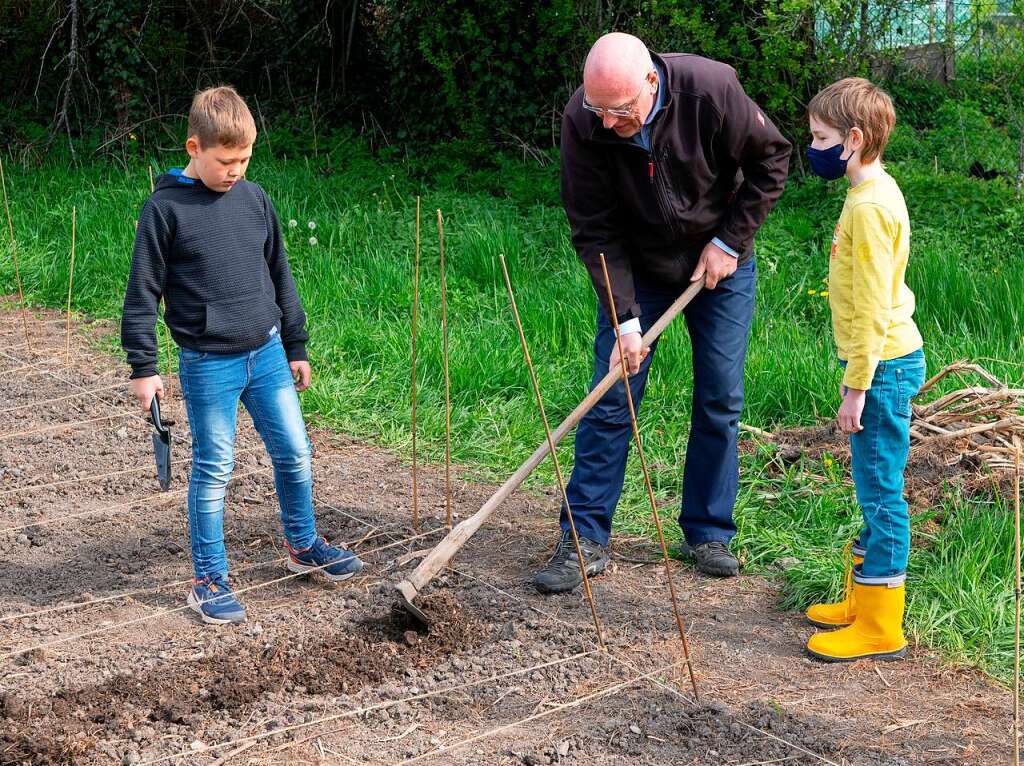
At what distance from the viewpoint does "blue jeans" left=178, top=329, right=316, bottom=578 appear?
3191mm

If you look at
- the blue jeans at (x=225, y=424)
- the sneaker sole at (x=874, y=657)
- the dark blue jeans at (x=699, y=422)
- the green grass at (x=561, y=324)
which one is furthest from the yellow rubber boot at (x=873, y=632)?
the blue jeans at (x=225, y=424)

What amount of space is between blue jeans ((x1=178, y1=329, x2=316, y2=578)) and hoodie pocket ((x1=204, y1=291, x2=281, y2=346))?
0.05 m

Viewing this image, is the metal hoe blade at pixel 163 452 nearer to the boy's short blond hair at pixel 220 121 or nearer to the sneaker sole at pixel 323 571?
the sneaker sole at pixel 323 571

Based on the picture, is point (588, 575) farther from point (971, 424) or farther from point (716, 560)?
point (971, 424)

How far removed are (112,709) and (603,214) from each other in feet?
6.37

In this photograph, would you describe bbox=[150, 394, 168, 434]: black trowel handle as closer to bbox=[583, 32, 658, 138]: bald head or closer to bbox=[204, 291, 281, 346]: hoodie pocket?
bbox=[204, 291, 281, 346]: hoodie pocket

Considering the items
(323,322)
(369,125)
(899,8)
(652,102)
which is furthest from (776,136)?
(369,125)

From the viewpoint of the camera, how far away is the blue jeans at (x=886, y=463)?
2.90 m

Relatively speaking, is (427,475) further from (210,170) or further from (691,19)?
(691,19)

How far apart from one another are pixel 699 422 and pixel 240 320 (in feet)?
Result: 4.80

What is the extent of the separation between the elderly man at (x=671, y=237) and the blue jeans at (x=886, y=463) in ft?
2.09

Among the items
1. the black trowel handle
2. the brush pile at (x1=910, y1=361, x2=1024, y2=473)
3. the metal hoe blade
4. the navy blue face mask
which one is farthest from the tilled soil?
the navy blue face mask

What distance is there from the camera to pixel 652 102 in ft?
10.5

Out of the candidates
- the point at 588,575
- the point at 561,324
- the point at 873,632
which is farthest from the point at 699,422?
the point at 561,324
